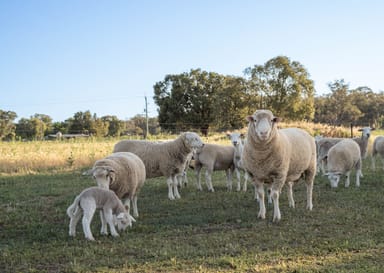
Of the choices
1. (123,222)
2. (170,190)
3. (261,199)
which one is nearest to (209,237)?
(123,222)

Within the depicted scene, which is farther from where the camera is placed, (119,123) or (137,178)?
(119,123)

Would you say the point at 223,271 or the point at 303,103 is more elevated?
the point at 303,103

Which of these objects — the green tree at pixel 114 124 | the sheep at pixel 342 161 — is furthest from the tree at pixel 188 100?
the sheep at pixel 342 161

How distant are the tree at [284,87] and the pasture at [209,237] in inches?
1157

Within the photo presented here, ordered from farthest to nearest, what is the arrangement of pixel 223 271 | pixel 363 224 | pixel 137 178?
1. pixel 137 178
2. pixel 363 224
3. pixel 223 271

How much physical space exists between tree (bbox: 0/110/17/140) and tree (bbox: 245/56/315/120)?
43.6 metres

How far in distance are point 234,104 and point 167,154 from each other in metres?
31.6

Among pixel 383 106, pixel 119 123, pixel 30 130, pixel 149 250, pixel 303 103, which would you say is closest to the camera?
pixel 149 250

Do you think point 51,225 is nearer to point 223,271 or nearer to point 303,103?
point 223,271

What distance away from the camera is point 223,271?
4676 mm

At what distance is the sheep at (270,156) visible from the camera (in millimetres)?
7262

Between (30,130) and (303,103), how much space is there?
52.1 meters

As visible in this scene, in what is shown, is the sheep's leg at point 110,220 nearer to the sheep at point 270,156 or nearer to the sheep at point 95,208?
the sheep at point 95,208

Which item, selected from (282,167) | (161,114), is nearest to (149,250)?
(282,167)
